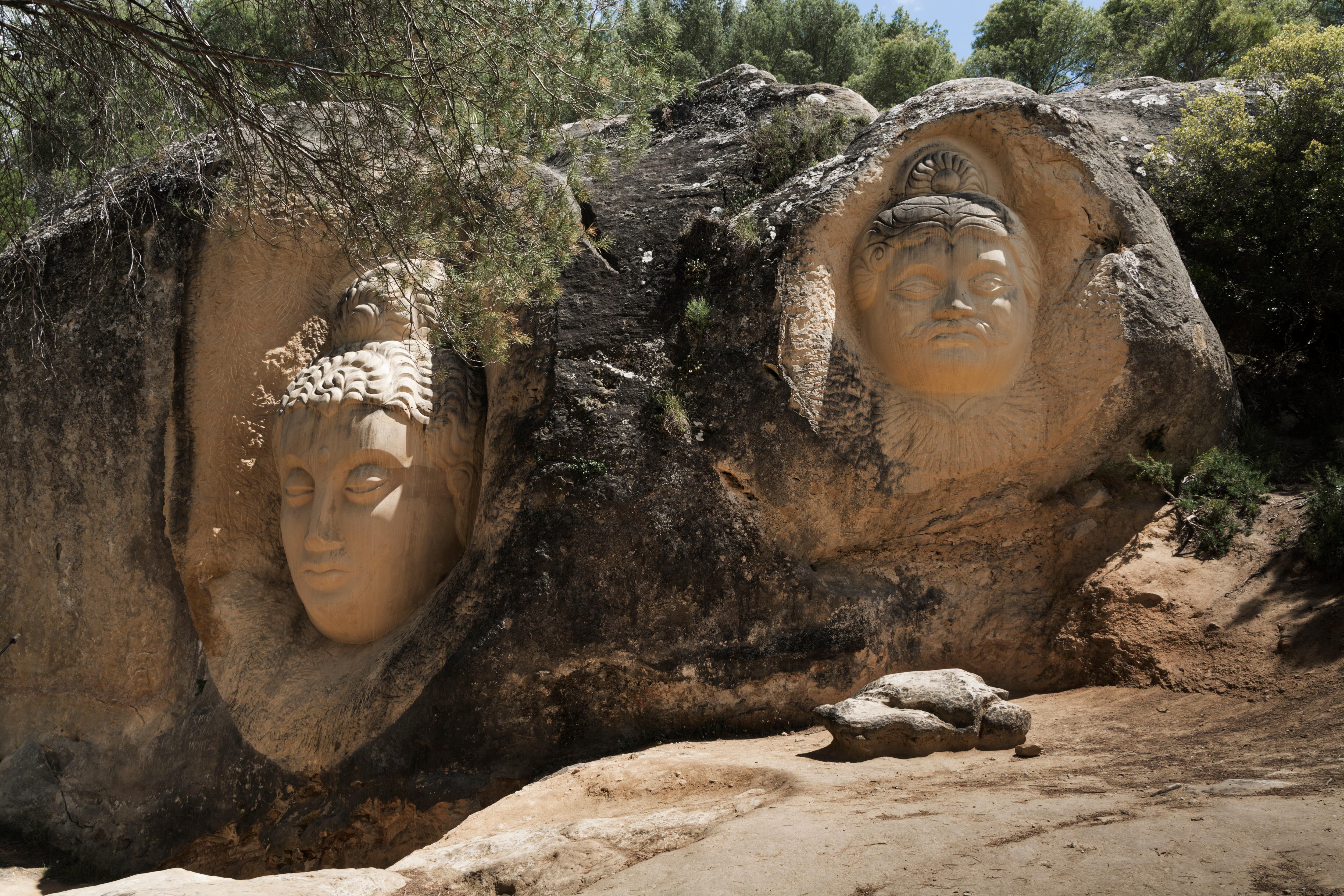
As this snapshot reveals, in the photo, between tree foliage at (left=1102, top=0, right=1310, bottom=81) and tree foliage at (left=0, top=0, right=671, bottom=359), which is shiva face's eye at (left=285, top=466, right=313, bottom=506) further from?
tree foliage at (left=1102, top=0, right=1310, bottom=81)

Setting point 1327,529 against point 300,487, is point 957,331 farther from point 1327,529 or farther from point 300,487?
point 300,487

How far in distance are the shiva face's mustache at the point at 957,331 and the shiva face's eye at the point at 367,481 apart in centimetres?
318

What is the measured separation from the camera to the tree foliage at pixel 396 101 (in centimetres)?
477

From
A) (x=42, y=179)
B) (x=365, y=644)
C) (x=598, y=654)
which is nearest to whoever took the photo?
(x=598, y=654)

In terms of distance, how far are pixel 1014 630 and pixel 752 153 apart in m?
3.37

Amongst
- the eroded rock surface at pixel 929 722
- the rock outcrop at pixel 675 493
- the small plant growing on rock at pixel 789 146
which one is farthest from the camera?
the small plant growing on rock at pixel 789 146

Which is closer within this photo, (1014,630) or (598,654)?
(598,654)

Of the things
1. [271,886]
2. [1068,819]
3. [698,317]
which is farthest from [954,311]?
[271,886]

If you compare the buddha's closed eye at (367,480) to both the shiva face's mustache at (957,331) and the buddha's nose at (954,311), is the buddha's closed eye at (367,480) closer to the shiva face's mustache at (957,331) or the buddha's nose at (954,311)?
the shiva face's mustache at (957,331)

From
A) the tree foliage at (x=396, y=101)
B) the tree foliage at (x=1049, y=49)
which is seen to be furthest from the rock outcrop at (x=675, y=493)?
the tree foliage at (x=1049, y=49)

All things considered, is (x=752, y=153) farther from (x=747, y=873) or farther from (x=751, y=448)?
(x=747, y=873)

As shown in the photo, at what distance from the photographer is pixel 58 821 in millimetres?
6484

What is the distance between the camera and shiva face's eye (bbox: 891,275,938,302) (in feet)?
18.9

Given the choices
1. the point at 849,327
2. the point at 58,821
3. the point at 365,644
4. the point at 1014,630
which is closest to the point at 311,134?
the point at 365,644
